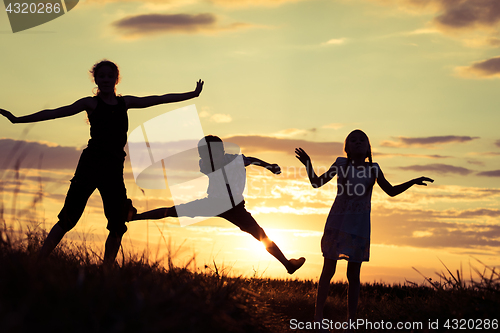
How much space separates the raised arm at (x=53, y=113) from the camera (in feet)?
17.6

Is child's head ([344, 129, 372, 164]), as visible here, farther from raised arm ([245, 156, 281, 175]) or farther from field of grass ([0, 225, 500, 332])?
field of grass ([0, 225, 500, 332])

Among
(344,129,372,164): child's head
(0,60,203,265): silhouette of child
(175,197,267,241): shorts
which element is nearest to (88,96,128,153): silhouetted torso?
(0,60,203,265): silhouette of child

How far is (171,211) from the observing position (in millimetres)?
6961

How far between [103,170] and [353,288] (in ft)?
10.7

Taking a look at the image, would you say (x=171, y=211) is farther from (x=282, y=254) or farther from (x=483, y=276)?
(x=483, y=276)

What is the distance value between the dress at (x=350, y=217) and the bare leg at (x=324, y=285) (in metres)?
0.10

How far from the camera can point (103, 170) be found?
5.64 metres

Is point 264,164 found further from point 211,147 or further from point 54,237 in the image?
point 54,237

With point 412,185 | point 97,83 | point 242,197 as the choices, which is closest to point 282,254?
point 242,197

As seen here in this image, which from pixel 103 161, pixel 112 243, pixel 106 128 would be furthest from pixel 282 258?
pixel 106 128

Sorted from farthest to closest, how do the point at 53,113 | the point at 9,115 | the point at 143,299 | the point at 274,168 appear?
1. the point at 274,168
2. the point at 53,113
3. the point at 9,115
4. the point at 143,299

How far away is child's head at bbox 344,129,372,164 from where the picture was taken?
5828 millimetres

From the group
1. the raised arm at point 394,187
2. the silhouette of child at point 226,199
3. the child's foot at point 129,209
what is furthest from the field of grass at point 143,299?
the silhouette of child at point 226,199

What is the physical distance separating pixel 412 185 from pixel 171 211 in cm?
338
